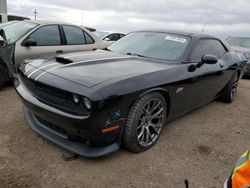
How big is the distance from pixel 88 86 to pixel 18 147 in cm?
122

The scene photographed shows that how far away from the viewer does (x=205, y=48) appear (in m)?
4.18

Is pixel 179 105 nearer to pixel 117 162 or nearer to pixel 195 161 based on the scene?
pixel 195 161

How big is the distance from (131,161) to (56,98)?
3.55 ft

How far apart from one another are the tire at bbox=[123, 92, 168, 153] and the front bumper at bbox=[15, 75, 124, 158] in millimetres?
139

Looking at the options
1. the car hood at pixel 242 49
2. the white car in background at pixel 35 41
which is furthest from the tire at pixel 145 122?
the car hood at pixel 242 49

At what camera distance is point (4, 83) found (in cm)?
486

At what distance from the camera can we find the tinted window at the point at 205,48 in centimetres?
382

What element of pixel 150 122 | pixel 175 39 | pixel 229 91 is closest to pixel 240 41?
pixel 229 91

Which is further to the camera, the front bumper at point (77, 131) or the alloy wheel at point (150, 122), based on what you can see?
the alloy wheel at point (150, 122)

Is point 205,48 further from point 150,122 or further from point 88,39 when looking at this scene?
point 88,39

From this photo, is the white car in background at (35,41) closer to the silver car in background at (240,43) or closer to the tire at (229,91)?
the tire at (229,91)

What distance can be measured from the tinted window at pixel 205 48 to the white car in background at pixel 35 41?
2.79 metres

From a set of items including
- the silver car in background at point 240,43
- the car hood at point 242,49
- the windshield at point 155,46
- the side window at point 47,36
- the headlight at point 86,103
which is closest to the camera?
the headlight at point 86,103

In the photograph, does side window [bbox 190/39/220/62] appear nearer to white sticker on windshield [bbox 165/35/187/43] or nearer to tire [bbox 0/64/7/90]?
white sticker on windshield [bbox 165/35/187/43]
